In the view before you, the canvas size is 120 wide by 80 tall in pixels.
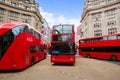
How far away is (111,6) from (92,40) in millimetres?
23710

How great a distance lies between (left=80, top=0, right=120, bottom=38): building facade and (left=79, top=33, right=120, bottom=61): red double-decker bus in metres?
19.6

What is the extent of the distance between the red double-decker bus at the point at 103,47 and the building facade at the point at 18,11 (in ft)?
91.9

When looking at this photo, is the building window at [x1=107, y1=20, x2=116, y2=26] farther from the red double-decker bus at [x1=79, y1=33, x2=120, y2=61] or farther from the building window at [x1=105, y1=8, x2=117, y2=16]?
the red double-decker bus at [x1=79, y1=33, x2=120, y2=61]

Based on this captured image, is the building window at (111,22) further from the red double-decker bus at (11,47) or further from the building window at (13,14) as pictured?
the red double-decker bus at (11,47)

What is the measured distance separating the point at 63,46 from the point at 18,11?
4104 centimetres

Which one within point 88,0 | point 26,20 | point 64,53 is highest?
point 88,0

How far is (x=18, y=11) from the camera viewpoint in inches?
2148

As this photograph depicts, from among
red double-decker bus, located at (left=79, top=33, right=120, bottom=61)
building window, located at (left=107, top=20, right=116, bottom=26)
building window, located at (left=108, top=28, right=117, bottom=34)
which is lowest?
red double-decker bus, located at (left=79, top=33, right=120, bottom=61)

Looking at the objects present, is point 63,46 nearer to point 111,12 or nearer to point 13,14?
point 111,12

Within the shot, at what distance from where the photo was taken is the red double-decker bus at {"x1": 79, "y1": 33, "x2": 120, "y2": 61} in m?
24.7

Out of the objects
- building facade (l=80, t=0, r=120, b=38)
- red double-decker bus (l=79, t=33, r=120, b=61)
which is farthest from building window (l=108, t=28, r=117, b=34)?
red double-decker bus (l=79, t=33, r=120, b=61)

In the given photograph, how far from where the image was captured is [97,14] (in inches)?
2093

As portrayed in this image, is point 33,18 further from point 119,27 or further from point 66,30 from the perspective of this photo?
point 66,30

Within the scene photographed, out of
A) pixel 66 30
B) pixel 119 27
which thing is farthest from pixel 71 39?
pixel 119 27
